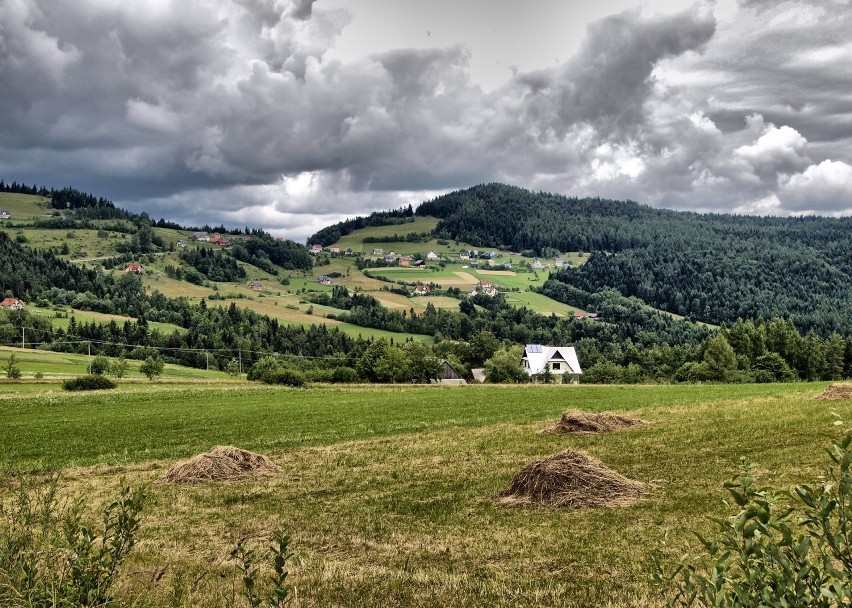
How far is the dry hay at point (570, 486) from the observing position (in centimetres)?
1417

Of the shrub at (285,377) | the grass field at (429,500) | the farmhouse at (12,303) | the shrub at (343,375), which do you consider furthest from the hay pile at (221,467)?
the farmhouse at (12,303)

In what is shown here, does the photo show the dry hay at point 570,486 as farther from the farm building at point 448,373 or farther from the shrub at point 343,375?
the farm building at point 448,373

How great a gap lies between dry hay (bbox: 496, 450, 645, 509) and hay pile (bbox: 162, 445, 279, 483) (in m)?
9.00

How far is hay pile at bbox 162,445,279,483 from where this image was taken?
19656 millimetres

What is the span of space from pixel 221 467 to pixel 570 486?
1136 cm

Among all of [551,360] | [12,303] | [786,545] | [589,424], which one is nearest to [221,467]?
[589,424]

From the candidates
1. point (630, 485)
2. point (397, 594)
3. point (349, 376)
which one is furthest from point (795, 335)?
point (397, 594)

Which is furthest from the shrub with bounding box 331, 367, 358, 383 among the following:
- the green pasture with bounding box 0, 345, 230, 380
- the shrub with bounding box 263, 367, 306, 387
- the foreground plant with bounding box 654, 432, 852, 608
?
the foreground plant with bounding box 654, 432, 852, 608

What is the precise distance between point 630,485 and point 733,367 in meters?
94.2

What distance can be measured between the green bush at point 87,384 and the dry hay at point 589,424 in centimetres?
6822

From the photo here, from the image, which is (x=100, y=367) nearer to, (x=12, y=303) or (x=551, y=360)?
(x=551, y=360)

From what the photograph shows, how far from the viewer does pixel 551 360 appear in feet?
404

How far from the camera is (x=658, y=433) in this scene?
24.0 m

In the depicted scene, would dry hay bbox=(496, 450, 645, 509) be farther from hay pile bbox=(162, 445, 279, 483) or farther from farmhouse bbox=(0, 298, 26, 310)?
farmhouse bbox=(0, 298, 26, 310)
